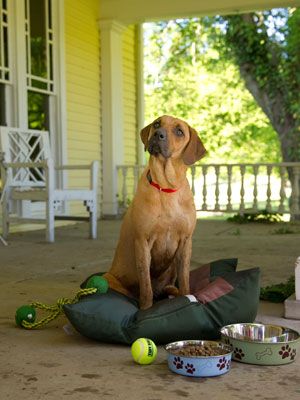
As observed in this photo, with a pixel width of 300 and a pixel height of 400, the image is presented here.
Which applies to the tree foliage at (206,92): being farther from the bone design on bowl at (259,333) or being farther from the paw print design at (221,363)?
the paw print design at (221,363)

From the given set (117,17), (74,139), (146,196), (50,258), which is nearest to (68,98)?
(74,139)

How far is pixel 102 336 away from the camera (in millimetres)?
2166

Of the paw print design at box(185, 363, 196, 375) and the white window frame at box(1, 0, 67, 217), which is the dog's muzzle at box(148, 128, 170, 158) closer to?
the paw print design at box(185, 363, 196, 375)

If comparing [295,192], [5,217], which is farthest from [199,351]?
[295,192]

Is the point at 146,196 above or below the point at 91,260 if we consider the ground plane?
above

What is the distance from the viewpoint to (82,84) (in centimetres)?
818

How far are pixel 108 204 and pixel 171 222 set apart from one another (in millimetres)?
6463

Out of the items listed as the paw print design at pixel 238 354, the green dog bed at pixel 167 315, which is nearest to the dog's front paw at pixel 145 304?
the green dog bed at pixel 167 315

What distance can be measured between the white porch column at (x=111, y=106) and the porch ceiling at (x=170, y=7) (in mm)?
212

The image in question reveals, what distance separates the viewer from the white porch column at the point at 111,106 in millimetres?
8617

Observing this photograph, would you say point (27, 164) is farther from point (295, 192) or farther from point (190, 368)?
point (295, 192)

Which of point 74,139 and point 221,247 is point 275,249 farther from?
point 74,139

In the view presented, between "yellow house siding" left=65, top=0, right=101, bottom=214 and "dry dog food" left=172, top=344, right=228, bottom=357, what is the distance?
6.10 metres

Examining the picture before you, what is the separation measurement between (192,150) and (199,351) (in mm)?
970
